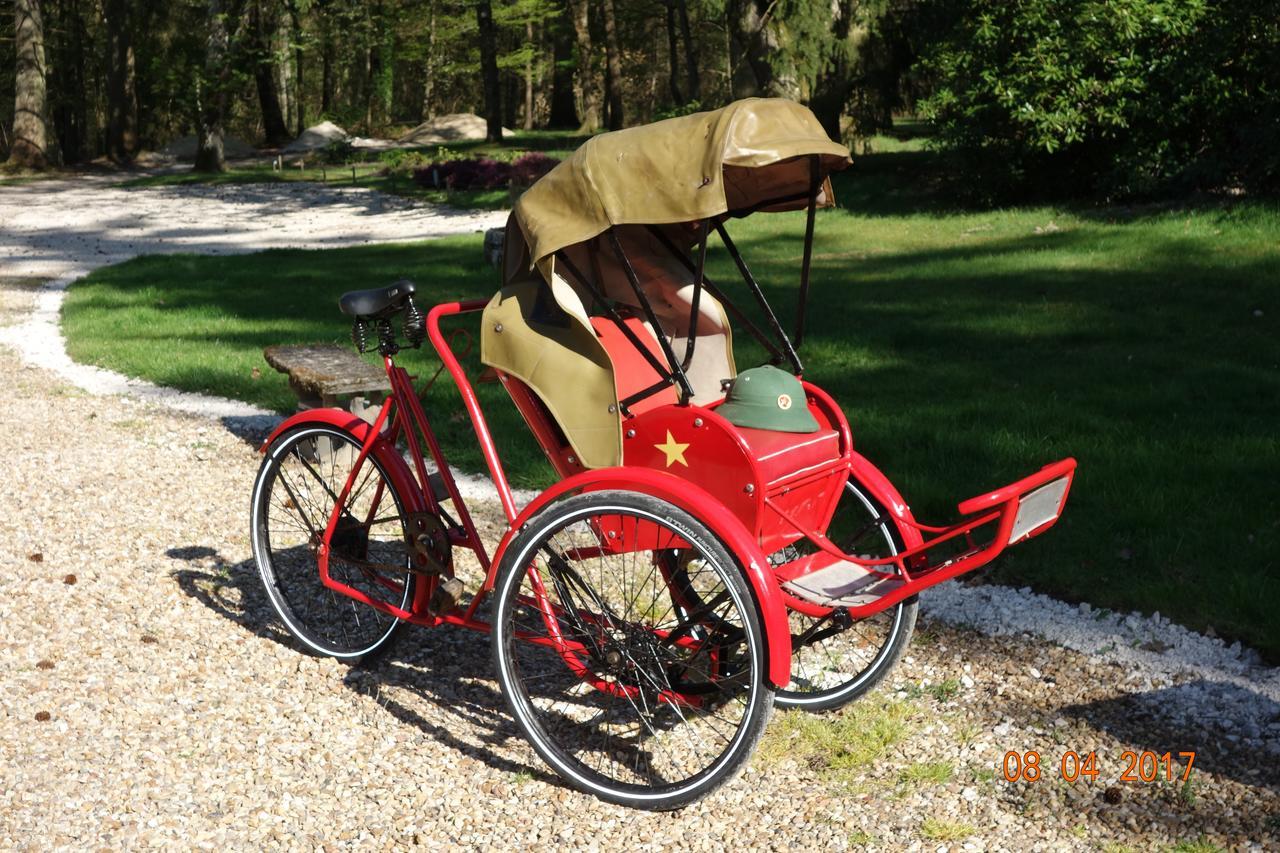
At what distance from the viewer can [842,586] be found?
3.63 metres

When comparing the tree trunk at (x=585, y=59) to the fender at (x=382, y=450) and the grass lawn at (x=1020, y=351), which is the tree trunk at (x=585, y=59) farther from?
the fender at (x=382, y=450)

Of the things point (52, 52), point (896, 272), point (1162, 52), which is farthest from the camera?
point (52, 52)

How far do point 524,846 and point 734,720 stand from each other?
36.4 inches

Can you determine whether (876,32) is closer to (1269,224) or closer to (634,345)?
(1269,224)

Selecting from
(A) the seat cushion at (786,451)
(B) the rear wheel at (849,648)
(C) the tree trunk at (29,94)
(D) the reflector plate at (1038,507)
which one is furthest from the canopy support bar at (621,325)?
(C) the tree trunk at (29,94)

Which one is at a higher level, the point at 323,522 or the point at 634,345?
the point at 634,345

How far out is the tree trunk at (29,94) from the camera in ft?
109

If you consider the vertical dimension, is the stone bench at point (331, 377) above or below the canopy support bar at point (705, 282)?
below

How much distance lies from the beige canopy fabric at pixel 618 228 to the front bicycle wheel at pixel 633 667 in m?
0.29

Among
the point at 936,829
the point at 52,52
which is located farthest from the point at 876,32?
the point at 52,52

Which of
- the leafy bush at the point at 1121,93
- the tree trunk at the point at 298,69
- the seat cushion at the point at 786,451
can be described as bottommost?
the seat cushion at the point at 786,451

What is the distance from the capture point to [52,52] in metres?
43.4

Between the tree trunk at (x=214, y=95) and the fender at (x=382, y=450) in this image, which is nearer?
the fender at (x=382, y=450)

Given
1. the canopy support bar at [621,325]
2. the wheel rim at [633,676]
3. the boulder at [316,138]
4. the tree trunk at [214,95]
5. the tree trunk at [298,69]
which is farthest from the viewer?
the boulder at [316,138]
